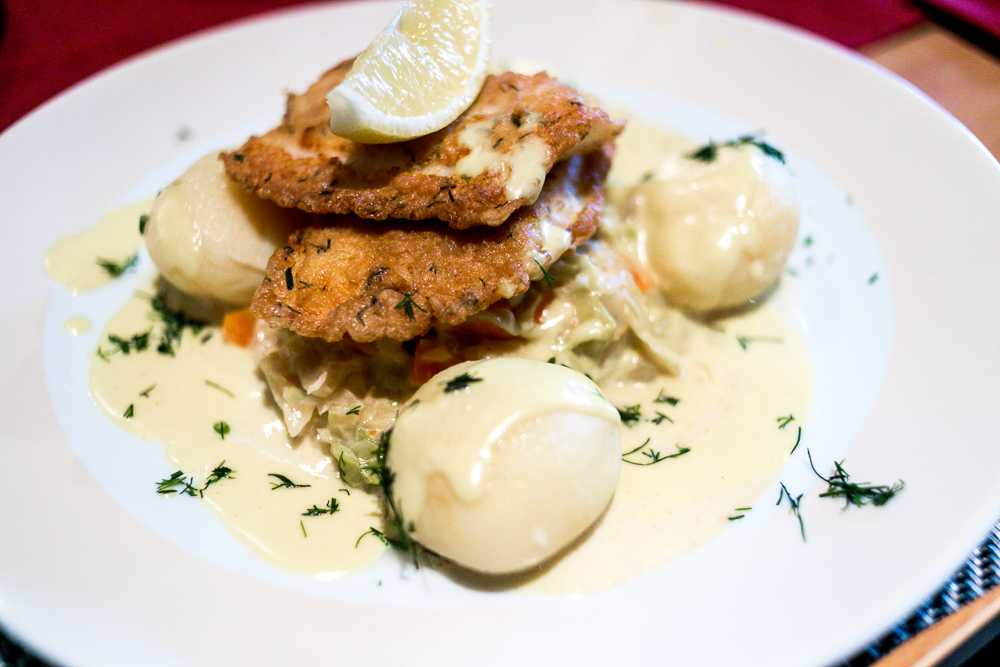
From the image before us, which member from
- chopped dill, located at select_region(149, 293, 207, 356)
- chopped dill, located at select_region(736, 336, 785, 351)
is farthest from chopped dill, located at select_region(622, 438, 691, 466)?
chopped dill, located at select_region(149, 293, 207, 356)

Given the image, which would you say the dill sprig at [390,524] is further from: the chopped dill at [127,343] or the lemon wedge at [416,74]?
the chopped dill at [127,343]

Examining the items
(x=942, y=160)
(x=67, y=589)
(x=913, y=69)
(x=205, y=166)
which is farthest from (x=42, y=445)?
(x=913, y=69)

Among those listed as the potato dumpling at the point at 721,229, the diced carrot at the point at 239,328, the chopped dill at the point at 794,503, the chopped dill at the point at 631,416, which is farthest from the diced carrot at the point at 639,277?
the diced carrot at the point at 239,328

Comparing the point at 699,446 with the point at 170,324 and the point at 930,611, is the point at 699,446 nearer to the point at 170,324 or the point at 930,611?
the point at 930,611

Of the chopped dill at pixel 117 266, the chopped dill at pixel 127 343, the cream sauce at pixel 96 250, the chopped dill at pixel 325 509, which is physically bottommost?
the chopped dill at pixel 325 509

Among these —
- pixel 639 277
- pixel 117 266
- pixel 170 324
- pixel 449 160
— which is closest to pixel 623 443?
pixel 639 277

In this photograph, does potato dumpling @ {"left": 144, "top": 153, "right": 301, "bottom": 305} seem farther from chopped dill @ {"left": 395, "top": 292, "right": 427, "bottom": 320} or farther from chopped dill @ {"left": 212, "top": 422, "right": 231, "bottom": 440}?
chopped dill @ {"left": 395, "top": 292, "right": 427, "bottom": 320}
